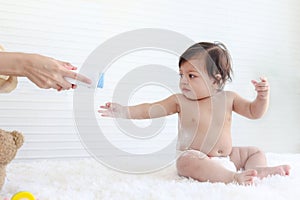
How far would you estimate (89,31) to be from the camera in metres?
1.57

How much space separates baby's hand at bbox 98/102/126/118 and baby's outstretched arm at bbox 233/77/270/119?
376mm

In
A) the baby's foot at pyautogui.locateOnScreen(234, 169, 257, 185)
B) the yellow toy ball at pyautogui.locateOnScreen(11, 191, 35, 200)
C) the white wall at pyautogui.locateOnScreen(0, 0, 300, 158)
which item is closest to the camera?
the yellow toy ball at pyautogui.locateOnScreen(11, 191, 35, 200)

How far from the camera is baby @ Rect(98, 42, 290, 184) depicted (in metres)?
1.14

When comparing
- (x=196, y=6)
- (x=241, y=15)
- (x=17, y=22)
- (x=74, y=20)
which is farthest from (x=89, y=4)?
(x=241, y=15)

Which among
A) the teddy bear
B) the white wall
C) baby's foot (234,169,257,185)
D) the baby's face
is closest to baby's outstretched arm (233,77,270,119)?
the baby's face

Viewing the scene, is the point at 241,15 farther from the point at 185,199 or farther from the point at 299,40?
the point at 185,199

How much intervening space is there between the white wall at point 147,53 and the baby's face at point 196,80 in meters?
0.49

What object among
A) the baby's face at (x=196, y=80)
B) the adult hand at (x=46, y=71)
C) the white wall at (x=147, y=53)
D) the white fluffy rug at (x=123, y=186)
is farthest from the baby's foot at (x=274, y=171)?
the white wall at (x=147, y=53)

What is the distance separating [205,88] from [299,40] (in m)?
1.15

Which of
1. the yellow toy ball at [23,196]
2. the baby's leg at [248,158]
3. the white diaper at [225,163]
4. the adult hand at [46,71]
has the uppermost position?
the adult hand at [46,71]

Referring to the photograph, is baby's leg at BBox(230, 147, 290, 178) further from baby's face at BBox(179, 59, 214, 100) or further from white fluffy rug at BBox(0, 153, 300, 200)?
baby's face at BBox(179, 59, 214, 100)

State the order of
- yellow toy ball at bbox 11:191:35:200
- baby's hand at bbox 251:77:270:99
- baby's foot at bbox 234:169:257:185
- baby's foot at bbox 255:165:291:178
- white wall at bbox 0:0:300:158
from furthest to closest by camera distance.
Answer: white wall at bbox 0:0:300:158, baby's hand at bbox 251:77:270:99, baby's foot at bbox 255:165:291:178, baby's foot at bbox 234:169:257:185, yellow toy ball at bbox 11:191:35:200

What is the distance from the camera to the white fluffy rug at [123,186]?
79 centimetres

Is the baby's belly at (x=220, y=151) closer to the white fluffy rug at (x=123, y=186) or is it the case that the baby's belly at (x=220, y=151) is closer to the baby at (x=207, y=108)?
the baby at (x=207, y=108)
